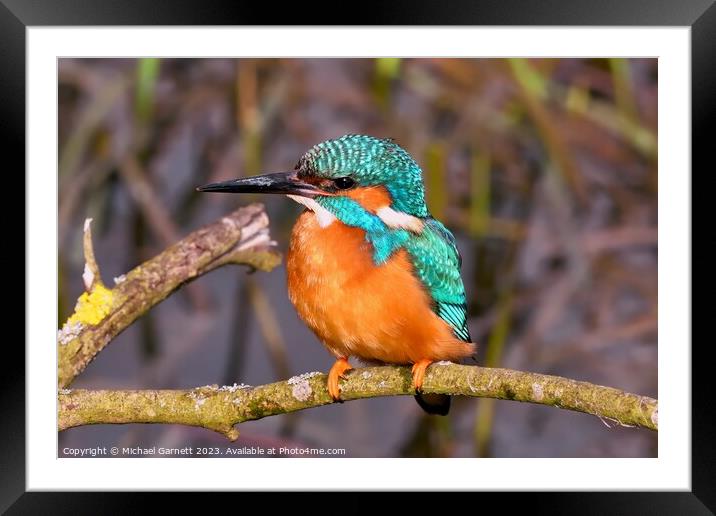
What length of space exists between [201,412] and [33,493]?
585mm

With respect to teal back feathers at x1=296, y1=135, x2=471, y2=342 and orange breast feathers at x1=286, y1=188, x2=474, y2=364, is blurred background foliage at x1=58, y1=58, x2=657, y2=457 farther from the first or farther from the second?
orange breast feathers at x1=286, y1=188, x2=474, y2=364

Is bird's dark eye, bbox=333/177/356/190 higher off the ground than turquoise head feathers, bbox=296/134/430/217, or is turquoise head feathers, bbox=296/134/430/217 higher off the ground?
turquoise head feathers, bbox=296/134/430/217

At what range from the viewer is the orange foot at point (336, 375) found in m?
2.72

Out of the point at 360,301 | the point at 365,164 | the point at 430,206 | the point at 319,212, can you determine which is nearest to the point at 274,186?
the point at 319,212

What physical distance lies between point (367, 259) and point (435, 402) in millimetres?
543

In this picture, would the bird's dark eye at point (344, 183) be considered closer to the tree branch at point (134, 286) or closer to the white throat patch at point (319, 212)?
the white throat patch at point (319, 212)

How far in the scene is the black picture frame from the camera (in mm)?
2787

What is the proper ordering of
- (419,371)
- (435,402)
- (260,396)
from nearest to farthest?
(260,396) < (419,371) < (435,402)

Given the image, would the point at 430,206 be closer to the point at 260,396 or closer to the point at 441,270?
the point at 441,270

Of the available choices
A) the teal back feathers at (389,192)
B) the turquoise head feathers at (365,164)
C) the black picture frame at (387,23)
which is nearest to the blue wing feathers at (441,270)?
the teal back feathers at (389,192)

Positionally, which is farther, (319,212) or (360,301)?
(319,212)

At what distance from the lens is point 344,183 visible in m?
2.82

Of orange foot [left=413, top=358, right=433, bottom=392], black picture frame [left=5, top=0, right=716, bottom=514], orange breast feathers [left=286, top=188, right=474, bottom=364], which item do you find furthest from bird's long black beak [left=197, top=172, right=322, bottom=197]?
orange foot [left=413, top=358, right=433, bottom=392]

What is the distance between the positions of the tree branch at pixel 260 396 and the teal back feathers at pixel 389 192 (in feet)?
0.92
